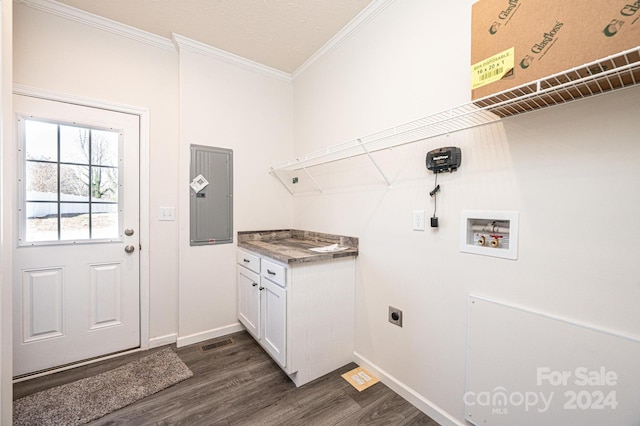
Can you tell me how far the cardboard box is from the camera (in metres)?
0.75

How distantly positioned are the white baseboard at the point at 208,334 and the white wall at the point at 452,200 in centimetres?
130

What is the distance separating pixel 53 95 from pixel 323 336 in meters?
2.73

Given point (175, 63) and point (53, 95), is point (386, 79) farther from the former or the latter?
point (53, 95)

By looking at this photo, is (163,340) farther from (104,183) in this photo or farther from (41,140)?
(41,140)

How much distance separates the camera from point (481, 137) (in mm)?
1296

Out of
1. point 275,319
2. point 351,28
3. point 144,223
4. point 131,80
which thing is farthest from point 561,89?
point 131,80

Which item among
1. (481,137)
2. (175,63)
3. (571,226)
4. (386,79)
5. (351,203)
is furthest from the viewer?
(175,63)

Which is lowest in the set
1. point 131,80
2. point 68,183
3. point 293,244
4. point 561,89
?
point 293,244

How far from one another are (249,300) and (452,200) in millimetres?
1854

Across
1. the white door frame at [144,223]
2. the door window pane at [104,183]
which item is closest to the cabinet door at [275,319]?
the white door frame at [144,223]

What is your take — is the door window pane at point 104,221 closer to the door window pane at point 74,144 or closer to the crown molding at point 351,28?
the door window pane at point 74,144

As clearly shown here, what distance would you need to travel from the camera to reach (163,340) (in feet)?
7.59

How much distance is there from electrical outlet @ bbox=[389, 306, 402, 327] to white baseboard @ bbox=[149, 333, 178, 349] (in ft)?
6.49

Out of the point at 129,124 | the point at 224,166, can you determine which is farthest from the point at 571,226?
the point at 129,124
